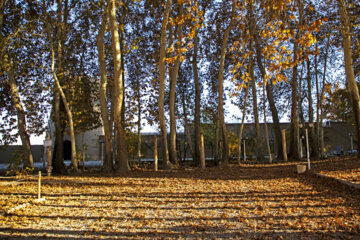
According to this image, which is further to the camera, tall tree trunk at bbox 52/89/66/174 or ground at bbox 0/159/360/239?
tall tree trunk at bbox 52/89/66/174

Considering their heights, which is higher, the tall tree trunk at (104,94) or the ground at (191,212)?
the tall tree trunk at (104,94)

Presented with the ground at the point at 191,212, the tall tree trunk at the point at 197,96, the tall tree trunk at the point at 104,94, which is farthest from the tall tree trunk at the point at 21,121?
the tall tree trunk at the point at 197,96

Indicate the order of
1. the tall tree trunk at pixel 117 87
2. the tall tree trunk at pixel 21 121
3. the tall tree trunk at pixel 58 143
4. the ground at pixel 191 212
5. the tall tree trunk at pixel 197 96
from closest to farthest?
the ground at pixel 191 212 → the tall tree trunk at pixel 117 87 → the tall tree trunk at pixel 21 121 → the tall tree trunk at pixel 58 143 → the tall tree trunk at pixel 197 96

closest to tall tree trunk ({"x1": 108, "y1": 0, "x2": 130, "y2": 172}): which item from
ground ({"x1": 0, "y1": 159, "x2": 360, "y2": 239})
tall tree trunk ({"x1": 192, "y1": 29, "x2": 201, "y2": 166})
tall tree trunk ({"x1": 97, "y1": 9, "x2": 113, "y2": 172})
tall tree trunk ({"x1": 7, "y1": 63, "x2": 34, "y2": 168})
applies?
tall tree trunk ({"x1": 97, "y1": 9, "x2": 113, "y2": 172})

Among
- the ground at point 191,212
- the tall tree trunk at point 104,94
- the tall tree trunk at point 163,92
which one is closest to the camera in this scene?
the ground at point 191,212

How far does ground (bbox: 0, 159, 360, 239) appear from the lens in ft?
13.4

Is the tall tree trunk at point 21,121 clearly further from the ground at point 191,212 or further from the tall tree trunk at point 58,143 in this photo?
the ground at point 191,212

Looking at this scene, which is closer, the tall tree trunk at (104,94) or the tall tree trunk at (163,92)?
the tall tree trunk at (163,92)

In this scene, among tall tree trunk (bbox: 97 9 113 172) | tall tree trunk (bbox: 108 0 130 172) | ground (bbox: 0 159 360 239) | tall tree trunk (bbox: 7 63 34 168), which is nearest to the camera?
ground (bbox: 0 159 360 239)

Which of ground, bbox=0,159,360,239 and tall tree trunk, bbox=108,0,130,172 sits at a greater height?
tall tree trunk, bbox=108,0,130,172

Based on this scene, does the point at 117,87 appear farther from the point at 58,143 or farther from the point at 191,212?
the point at 191,212

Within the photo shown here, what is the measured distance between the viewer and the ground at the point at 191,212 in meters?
4.09

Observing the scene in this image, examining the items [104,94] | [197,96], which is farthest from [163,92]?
[197,96]

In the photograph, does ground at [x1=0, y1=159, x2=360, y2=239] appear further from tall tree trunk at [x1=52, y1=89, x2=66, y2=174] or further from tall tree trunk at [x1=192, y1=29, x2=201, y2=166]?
tall tree trunk at [x1=192, y1=29, x2=201, y2=166]
